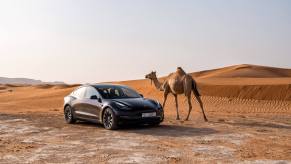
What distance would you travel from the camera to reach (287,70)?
87062 mm

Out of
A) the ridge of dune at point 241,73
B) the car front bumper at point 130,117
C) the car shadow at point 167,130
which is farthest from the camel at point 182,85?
the ridge of dune at point 241,73

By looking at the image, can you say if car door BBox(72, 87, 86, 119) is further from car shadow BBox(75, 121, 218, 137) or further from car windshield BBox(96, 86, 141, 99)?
car windshield BBox(96, 86, 141, 99)

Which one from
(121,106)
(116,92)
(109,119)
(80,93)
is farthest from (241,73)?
(121,106)

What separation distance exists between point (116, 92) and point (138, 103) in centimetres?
160

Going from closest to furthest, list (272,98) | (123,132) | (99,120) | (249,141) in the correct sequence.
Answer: (249,141), (123,132), (99,120), (272,98)

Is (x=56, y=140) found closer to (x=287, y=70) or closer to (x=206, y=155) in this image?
(x=206, y=155)

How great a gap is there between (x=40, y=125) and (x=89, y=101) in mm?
2290

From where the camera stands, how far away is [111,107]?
14242 millimetres

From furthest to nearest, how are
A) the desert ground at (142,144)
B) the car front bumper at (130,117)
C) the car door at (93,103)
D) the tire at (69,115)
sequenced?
the tire at (69,115)
the car door at (93,103)
the car front bumper at (130,117)
the desert ground at (142,144)

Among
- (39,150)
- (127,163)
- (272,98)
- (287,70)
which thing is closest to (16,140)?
(39,150)

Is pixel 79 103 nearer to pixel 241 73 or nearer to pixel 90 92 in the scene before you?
pixel 90 92

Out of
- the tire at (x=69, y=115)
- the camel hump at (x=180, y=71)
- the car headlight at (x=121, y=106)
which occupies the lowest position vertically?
the tire at (x=69, y=115)

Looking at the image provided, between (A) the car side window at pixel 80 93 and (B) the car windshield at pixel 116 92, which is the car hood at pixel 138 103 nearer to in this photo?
(B) the car windshield at pixel 116 92

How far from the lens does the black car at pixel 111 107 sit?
14.1 metres
